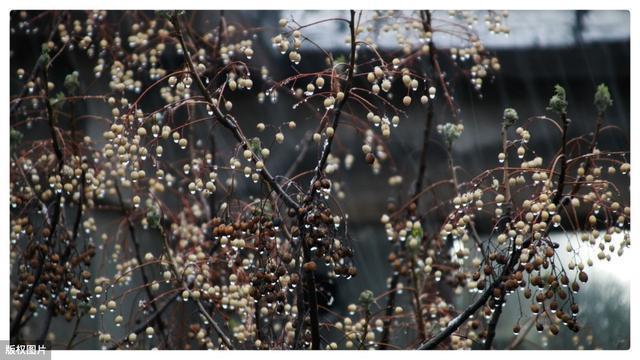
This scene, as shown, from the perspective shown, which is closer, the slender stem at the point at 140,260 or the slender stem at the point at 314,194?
the slender stem at the point at 314,194

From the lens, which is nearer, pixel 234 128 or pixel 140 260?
pixel 234 128

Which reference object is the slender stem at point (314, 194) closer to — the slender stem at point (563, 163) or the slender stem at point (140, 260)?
the slender stem at point (563, 163)

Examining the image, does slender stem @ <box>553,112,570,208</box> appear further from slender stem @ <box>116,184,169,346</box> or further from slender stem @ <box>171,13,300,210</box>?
slender stem @ <box>116,184,169,346</box>

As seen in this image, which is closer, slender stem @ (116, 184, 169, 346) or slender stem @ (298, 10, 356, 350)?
slender stem @ (298, 10, 356, 350)

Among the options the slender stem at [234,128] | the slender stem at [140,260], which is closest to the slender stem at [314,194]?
the slender stem at [234,128]

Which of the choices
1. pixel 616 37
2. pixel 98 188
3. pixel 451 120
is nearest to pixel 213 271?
pixel 98 188

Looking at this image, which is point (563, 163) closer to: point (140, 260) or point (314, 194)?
point (314, 194)

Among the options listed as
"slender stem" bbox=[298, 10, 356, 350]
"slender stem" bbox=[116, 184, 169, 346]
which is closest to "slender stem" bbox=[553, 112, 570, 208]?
"slender stem" bbox=[298, 10, 356, 350]

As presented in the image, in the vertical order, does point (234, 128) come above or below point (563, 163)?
above

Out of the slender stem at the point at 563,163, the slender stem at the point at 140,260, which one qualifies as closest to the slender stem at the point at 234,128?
the slender stem at the point at 563,163

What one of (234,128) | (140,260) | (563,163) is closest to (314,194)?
(234,128)

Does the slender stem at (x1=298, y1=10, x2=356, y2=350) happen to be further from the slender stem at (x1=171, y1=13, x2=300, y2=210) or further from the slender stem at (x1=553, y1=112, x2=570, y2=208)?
the slender stem at (x1=553, y1=112, x2=570, y2=208)

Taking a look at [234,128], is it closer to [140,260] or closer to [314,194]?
[314,194]
